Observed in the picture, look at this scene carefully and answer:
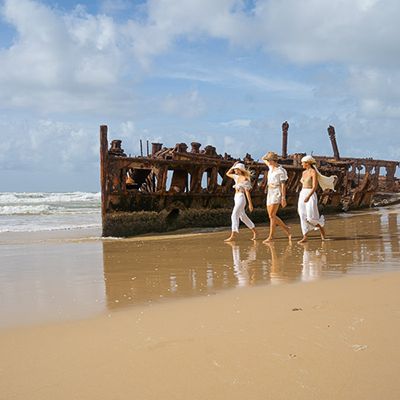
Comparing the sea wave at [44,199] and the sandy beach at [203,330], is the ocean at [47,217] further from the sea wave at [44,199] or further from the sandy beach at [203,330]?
the sandy beach at [203,330]

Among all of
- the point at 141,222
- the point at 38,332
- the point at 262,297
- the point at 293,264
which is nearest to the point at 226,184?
A: the point at 141,222

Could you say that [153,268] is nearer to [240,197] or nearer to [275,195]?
[275,195]

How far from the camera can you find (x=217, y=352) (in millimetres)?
2637

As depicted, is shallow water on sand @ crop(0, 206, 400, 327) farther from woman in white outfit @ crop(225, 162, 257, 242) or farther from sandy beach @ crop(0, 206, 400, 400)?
woman in white outfit @ crop(225, 162, 257, 242)

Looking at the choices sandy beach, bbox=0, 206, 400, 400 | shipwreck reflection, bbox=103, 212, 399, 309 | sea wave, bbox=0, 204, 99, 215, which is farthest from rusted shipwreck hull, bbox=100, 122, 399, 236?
sea wave, bbox=0, 204, 99, 215

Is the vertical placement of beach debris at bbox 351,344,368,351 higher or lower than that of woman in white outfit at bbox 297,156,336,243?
lower

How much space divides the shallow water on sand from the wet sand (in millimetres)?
533

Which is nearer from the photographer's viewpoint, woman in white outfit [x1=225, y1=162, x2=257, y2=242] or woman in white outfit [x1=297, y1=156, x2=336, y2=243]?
woman in white outfit [x1=297, y1=156, x2=336, y2=243]

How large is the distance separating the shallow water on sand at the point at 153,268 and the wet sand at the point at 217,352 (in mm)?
533

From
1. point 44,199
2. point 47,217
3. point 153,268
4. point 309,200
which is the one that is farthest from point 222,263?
point 44,199

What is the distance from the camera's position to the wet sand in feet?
7.25

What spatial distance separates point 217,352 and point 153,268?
3211mm

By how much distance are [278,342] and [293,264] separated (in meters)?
3.13

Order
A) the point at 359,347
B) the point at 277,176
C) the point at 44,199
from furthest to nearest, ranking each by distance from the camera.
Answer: the point at 44,199 → the point at 277,176 → the point at 359,347
